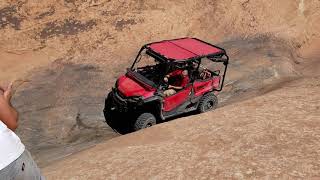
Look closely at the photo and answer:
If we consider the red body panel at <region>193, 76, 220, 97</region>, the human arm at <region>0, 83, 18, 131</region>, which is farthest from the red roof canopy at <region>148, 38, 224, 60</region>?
the human arm at <region>0, 83, 18, 131</region>

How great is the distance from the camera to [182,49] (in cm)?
1195

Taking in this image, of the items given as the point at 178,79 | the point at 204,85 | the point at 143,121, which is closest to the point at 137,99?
the point at 143,121

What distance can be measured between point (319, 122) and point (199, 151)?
246 cm

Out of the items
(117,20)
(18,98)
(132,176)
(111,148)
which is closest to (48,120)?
(18,98)

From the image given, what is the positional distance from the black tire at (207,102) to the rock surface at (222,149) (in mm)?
1726

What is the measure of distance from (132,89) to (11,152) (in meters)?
8.18

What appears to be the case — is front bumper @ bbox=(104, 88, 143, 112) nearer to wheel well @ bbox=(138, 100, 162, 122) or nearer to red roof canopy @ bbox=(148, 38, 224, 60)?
wheel well @ bbox=(138, 100, 162, 122)

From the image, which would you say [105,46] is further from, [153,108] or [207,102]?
[153,108]

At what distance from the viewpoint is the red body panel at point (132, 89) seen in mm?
11188

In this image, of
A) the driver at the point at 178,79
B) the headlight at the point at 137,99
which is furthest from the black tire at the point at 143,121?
the driver at the point at 178,79

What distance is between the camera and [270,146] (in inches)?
328

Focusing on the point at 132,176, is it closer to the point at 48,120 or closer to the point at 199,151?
the point at 199,151

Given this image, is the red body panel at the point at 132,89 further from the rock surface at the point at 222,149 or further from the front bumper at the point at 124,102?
the rock surface at the point at 222,149

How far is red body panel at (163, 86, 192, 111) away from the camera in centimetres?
1157
